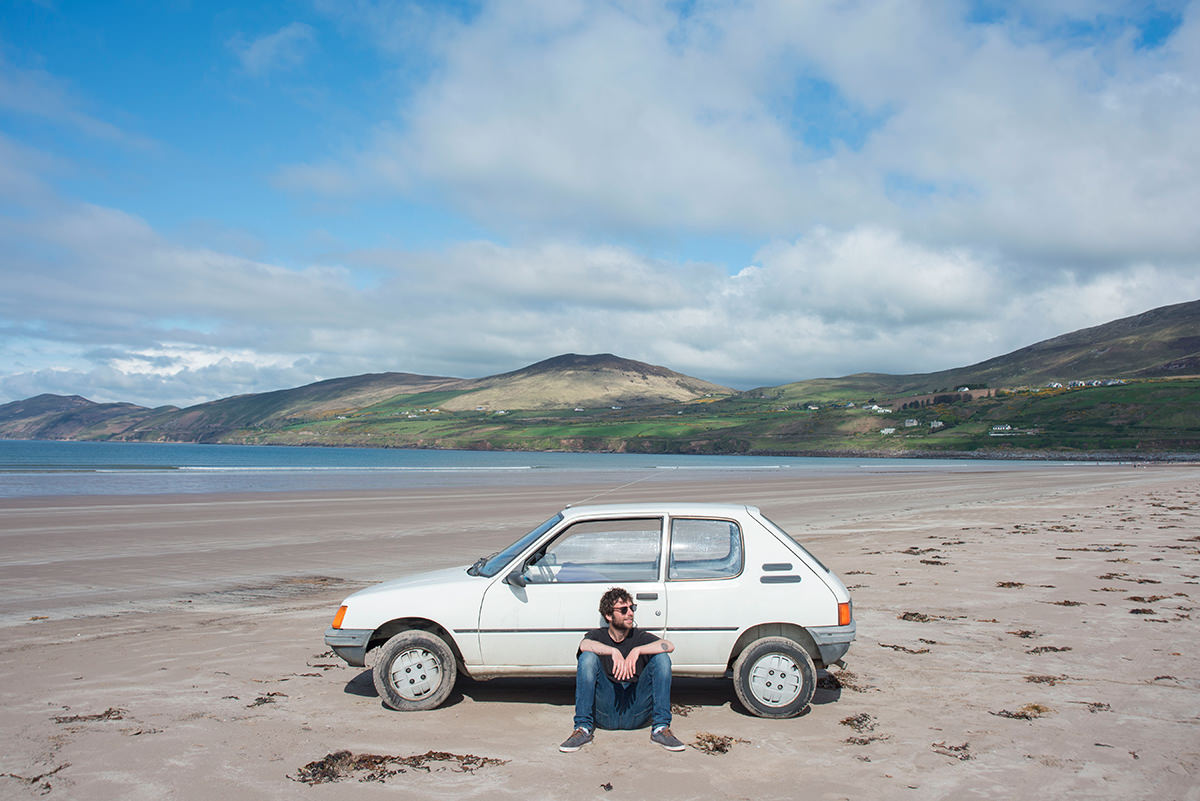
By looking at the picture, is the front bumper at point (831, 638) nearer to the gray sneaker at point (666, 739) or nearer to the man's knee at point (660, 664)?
the man's knee at point (660, 664)

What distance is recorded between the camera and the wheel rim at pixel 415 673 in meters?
6.93

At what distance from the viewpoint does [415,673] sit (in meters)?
6.95

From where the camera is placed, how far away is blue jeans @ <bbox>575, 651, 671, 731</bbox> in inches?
248

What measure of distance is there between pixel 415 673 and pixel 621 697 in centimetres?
186

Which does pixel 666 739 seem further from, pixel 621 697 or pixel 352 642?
pixel 352 642

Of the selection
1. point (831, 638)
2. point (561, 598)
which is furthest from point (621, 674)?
point (831, 638)

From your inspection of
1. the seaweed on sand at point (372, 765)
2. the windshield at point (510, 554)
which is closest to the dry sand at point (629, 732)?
the seaweed on sand at point (372, 765)

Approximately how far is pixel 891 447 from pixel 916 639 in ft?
513

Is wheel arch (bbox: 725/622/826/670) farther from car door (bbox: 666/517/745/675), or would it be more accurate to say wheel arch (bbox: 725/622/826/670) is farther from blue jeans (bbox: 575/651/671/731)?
blue jeans (bbox: 575/651/671/731)

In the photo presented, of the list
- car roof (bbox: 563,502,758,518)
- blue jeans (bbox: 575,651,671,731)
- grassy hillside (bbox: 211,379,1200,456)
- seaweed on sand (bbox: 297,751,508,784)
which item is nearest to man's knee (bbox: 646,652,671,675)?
blue jeans (bbox: 575,651,671,731)

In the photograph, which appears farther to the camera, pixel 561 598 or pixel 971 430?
pixel 971 430

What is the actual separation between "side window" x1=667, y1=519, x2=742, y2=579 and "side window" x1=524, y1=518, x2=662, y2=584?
0.58 feet

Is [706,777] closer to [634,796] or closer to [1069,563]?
[634,796]

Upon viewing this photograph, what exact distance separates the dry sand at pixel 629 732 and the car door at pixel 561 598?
603mm
